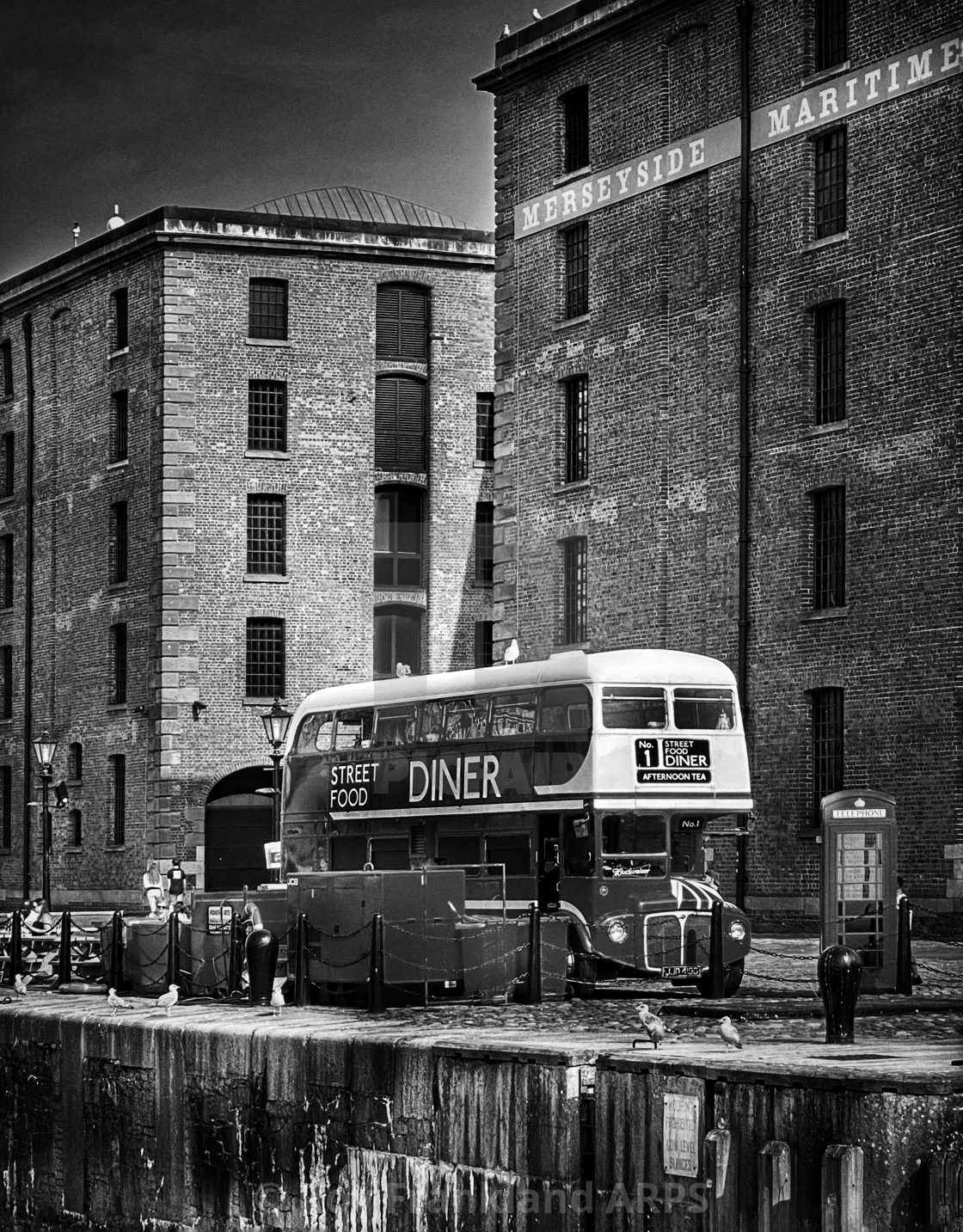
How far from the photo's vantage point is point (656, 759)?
24281 millimetres

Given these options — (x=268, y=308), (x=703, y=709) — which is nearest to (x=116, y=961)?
(x=703, y=709)

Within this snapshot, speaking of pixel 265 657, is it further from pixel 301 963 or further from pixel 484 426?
pixel 301 963

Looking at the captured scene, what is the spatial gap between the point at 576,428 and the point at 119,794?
1662cm

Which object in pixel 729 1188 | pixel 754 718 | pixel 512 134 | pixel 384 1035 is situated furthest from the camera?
pixel 512 134

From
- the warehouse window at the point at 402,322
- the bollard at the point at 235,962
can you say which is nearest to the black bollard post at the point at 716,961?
the bollard at the point at 235,962

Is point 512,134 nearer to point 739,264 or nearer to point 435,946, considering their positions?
point 739,264

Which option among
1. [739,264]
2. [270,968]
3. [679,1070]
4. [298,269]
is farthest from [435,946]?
[298,269]

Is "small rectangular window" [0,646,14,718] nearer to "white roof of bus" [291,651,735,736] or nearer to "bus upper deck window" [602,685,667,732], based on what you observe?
"white roof of bus" [291,651,735,736]

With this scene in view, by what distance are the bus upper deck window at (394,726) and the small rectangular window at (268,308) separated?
76.0 feet

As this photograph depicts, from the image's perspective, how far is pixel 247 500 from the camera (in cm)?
4841

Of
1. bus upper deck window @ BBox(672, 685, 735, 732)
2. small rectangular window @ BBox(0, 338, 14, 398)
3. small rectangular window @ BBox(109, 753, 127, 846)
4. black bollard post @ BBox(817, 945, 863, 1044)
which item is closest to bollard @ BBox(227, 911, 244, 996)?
bus upper deck window @ BBox(672, 685, 735, 732)

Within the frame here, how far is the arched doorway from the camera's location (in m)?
47.5

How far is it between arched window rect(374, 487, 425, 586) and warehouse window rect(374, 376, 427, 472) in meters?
0.68

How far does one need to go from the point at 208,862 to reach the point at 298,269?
520 inches
